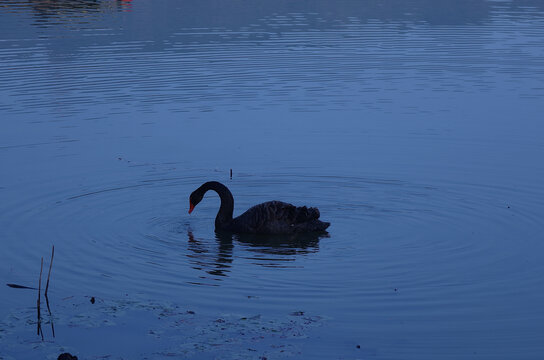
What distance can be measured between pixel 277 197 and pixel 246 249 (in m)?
2.18

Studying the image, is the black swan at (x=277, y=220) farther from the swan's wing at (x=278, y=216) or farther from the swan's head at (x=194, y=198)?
the swan's head at (x=194, y=198)

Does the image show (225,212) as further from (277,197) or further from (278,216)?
(277,197)

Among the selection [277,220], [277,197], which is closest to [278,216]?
[277,220]

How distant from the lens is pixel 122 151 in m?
15.0

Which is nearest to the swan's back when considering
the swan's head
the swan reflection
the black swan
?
the black swan

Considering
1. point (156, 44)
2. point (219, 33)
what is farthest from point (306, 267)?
point (219, 33)

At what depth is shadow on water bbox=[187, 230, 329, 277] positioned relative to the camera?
9898 mm

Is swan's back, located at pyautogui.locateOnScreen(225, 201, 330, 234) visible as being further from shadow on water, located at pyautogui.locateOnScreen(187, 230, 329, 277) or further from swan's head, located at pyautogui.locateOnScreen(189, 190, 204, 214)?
swan's head, located at pyautogui.locateOnScreen(189, 190, 204, 214)

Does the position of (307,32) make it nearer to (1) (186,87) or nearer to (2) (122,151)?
(1) (186,87)

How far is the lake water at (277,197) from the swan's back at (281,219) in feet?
0.65

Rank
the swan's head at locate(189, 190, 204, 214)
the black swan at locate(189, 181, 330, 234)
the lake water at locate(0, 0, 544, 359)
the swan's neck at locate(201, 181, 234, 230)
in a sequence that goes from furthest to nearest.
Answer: the swan's head at locate(189, 190, 204, 214) → the swan's neck at locate(201, 181, 234, 230) → the black swan at locate(189, 181, 330, 234) → the lake water at locate(0, 0, 544, 359)

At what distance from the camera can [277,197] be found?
12.7 metres

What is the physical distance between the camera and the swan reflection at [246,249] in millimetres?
9859

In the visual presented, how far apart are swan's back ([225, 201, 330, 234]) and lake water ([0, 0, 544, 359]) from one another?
0.20 metres
